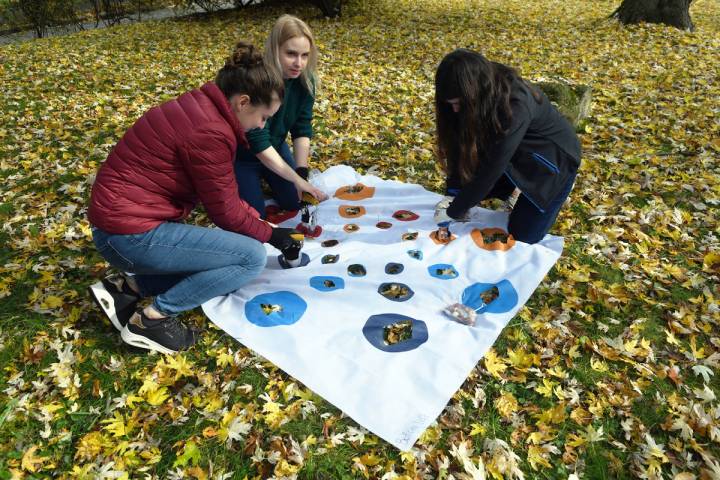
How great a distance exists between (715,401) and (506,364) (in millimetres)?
1125

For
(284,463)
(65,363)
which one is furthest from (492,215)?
(65,363)

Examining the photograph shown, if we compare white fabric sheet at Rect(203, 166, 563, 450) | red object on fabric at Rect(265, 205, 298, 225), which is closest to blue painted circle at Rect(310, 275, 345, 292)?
white fabric sheet at Rect(203, 166, 563, 450)

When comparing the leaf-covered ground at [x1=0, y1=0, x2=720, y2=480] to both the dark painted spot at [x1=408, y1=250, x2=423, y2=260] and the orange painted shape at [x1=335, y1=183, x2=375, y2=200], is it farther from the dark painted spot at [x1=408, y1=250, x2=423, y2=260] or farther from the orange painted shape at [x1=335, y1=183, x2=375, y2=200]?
the dark painted spot at [x1=408, y1=250, x2=423, y2=260]

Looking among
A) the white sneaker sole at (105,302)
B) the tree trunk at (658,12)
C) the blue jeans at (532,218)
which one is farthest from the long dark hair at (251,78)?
the tree trunk at (658,12)

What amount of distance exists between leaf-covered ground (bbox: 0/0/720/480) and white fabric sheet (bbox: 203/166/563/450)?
0.38 ft

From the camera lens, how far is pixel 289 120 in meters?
3.99

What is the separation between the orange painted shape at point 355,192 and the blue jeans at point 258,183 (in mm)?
468

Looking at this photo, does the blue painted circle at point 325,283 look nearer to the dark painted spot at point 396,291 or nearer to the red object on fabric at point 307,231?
the dark painted spot at point 396,291

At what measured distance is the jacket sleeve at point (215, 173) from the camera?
2.30 meters

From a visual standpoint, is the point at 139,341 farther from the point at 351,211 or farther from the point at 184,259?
the point at 351,211

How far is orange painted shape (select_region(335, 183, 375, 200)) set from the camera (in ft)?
14.4

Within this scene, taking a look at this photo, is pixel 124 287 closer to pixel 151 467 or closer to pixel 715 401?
pixel 151 467

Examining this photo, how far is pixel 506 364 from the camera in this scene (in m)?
2.75

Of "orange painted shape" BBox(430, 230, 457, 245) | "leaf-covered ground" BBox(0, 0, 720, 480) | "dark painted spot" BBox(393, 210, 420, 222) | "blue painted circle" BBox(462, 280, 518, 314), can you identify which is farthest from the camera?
"dark painted spot" BBox(393, 210, 420, 222)
